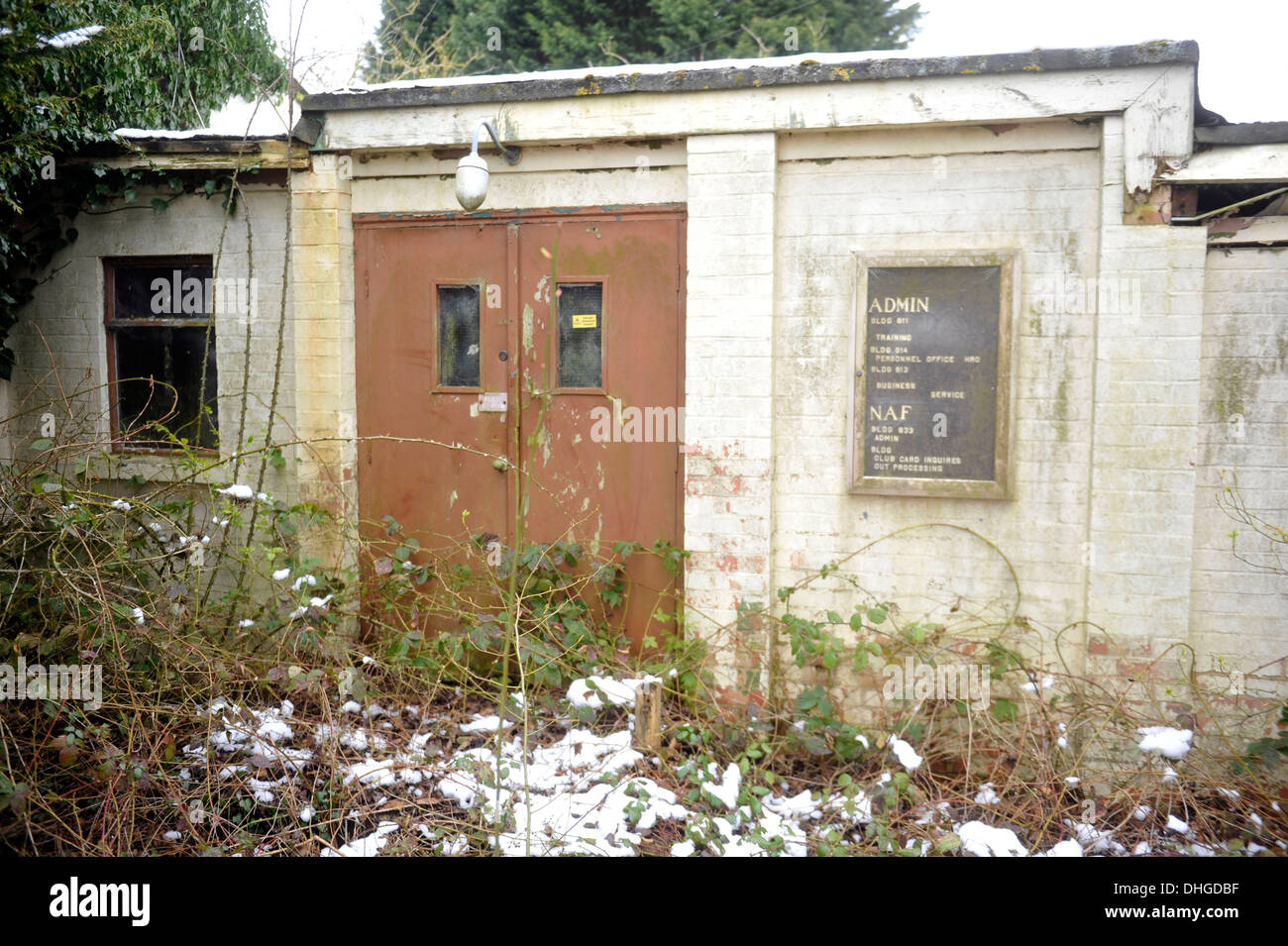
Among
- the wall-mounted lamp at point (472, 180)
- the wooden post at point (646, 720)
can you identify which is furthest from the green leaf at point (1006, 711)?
the wall-mounted lamp at point (472, 180)

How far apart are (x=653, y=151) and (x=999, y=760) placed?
3.86m

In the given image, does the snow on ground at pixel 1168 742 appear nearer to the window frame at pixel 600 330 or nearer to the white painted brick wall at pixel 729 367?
the white painted brick wall at pixel 729 367

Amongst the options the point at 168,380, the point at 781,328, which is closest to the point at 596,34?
the point at 168,380

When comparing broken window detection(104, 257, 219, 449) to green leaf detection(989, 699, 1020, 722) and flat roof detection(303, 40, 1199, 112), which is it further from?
green leaf detection(989, 699, 1020, 722)

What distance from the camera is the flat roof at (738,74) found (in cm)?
448

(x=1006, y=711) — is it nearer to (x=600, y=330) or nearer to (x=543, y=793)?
(x=543, y=793)

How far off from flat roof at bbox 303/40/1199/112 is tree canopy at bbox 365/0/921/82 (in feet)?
27.9

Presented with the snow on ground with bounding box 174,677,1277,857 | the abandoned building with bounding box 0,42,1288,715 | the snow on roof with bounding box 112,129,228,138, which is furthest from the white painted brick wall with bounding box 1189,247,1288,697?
the snow on roof with bounding box 112,129,228,138

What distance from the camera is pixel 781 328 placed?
17.0 ft

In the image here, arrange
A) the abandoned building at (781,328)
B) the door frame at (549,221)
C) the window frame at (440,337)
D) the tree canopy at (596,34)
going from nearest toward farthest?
the abandoned building at (781,328), the door frame at (549,221), the window frame at (440,337), the tree canopy at (596,34)

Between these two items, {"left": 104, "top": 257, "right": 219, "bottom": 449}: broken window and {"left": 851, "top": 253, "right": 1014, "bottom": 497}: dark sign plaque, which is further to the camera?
{"left": 104, "top": 257, "right": 219, "bottom": 449}: broken window

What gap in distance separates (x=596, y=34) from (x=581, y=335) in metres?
9.87

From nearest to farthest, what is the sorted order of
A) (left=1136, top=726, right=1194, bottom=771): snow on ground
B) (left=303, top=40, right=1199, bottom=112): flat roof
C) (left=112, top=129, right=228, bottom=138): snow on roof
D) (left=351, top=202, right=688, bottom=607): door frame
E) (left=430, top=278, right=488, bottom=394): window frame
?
(left=1136, top=726, right=1194, bottom=771): snow on ground, (left=303, top=40, right=1199, bottom=112): flat roof, (left=351, top=202, right=688, bottom=607): door frame, (left=430, top=278, right=488, bottom=394): window frame, (left=112, top=129, right=228, bottom=138): snow on roof

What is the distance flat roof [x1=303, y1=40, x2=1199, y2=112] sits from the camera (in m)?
4.48
